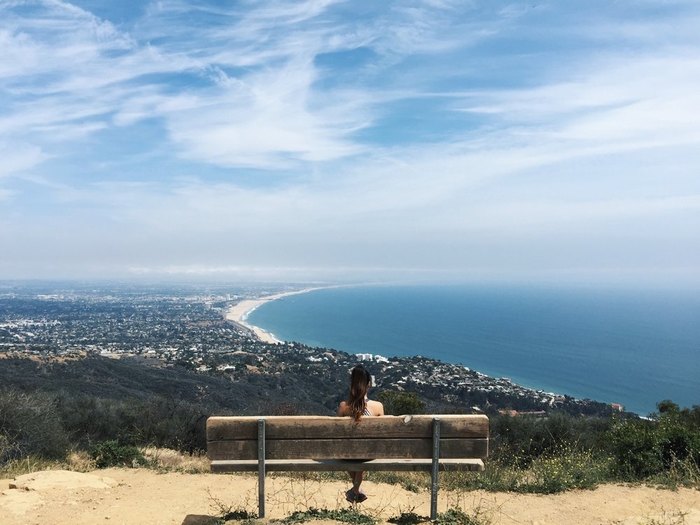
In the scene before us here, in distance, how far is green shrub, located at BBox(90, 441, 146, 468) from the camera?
314 inches

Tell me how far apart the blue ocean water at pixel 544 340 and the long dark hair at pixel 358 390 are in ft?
170

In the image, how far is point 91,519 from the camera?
468cm

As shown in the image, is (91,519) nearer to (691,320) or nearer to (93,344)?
(93,344)

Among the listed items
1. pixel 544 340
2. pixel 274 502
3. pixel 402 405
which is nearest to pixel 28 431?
pixel 274 502

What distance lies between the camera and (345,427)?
4.14 meters

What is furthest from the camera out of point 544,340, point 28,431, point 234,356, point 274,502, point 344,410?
point 544,340

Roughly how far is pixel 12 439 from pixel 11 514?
14.3 feet

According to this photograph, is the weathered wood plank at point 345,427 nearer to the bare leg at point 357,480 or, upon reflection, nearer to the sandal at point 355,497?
the bare leg at point 357,480

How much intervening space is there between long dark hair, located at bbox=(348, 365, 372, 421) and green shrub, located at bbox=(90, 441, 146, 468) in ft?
17.7

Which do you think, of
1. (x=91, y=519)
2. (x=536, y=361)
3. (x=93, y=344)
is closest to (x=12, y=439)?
(x=91, y=519)

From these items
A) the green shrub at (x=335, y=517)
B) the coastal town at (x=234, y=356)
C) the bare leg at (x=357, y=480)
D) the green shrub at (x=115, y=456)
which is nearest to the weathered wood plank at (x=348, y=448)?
the green shrub at (x=335, y=517)

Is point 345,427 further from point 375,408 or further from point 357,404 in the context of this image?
point 375,408

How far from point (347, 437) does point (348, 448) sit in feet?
0.31

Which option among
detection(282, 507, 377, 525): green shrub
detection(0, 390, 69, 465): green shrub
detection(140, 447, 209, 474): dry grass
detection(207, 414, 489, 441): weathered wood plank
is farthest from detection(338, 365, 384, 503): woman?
detection(0, 390, 69, 465): green shrub
